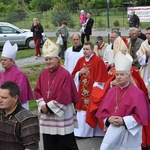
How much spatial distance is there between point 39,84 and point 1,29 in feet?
52.3

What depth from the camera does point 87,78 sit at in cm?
777

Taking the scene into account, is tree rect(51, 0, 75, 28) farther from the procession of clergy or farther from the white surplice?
the white surplice

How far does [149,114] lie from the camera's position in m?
5.44

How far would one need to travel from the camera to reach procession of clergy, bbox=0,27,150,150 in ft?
17.6

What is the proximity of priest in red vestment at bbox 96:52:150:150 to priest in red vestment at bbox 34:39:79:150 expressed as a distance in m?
0.74

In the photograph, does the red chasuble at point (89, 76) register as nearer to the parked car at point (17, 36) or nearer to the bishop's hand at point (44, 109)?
the bishop's hand at point (44, 109)

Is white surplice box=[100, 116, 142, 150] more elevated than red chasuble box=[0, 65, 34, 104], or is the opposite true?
red chasuble box=[0, 65, 34, 104]

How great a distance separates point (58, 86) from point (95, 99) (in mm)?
1146

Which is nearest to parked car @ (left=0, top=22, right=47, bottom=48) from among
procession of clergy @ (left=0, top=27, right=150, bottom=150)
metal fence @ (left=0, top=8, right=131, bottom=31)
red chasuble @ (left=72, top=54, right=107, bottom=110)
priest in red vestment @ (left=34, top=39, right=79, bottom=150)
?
metal fence @ (left=0, top=8, right=131, bottom=31)

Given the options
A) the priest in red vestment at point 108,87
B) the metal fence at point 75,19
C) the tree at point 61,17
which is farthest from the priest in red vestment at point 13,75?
the metal fence at point 75,19

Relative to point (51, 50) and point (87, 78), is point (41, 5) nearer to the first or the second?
point (87, 78)

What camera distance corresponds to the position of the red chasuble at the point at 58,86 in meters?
6.05

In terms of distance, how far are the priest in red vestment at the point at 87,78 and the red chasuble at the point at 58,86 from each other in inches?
55.6

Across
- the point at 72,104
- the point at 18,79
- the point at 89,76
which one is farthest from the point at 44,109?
the point at 89,76
